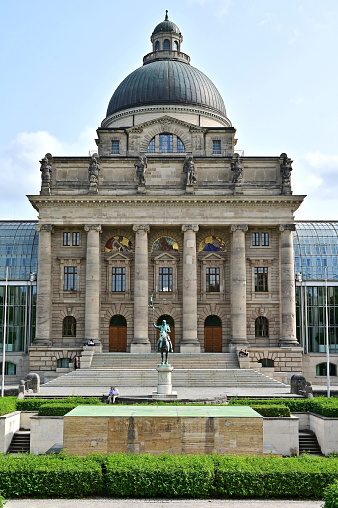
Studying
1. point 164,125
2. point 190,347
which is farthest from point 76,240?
point 164,125

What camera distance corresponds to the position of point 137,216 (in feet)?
202

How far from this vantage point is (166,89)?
235 ft

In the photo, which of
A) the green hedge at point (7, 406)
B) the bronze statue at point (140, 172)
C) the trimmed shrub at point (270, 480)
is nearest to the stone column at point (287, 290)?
the bronze statue at point (140, 172)

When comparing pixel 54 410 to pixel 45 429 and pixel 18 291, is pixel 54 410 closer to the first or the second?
pixel 45 429

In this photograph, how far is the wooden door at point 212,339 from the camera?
204 feet

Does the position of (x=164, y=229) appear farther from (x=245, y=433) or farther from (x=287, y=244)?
(x=245, y=433)

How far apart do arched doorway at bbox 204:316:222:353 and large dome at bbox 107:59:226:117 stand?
26313 mm

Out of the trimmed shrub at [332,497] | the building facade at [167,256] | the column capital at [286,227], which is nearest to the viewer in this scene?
the trimmed shrub at [332,497]

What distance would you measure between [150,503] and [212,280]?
43.9 meters

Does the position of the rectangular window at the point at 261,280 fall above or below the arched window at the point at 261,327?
above

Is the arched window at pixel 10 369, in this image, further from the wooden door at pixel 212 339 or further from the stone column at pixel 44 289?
the wooden door at pixel 212 339

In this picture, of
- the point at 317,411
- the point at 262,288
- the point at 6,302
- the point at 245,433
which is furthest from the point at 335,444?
the point at 6,302

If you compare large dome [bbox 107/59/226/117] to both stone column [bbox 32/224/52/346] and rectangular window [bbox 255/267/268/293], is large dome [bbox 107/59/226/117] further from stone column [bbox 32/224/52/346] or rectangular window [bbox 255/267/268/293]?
rectangular window [bbox 255/267/268/293]

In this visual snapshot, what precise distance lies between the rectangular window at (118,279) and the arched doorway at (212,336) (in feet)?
31.1
